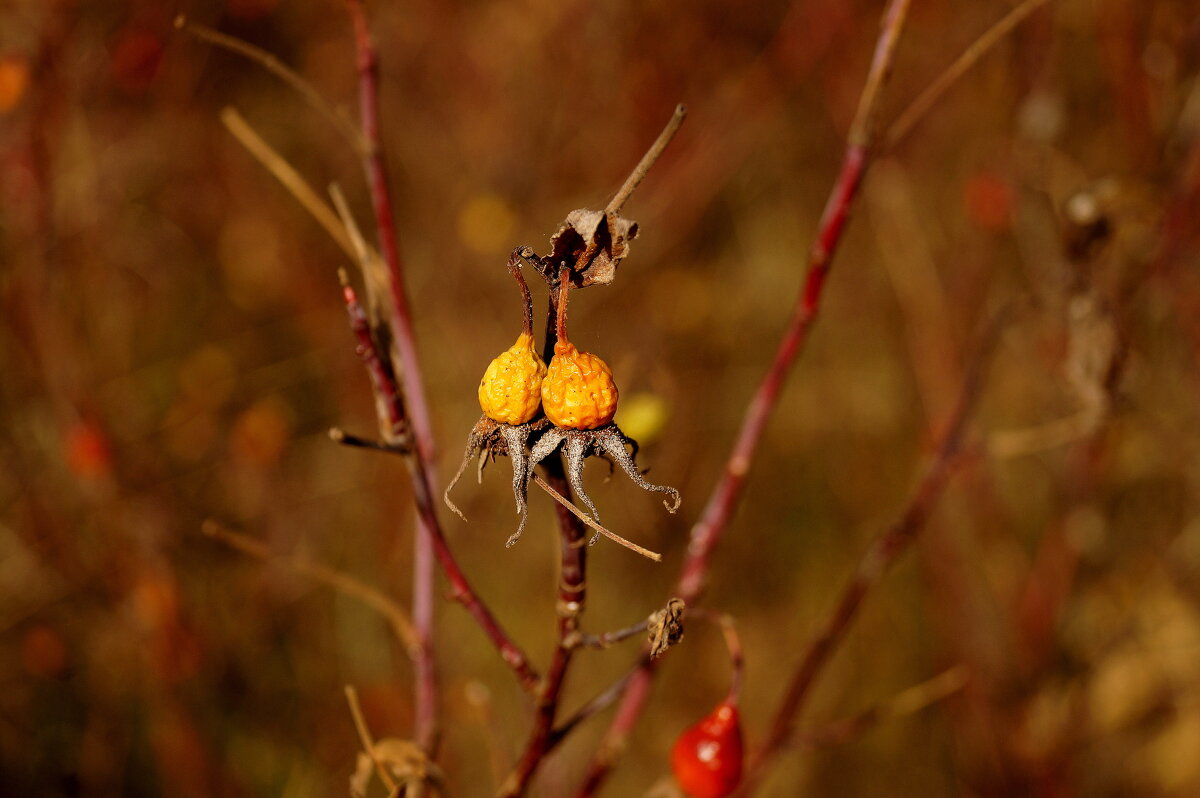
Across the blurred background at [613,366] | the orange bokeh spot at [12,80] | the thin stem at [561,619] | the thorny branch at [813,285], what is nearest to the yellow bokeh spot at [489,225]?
the blurred background at [613,366]

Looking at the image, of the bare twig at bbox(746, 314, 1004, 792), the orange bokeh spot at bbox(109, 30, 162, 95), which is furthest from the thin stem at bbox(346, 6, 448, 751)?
the orange bokeh spot at bbox(109, 30, 162, 95)

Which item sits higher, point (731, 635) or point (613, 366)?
point (613, 366)

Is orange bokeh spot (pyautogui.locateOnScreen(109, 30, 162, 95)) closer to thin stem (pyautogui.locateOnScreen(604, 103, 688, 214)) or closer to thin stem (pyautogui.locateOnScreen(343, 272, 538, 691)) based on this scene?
thin stem (pyautogui.locateOnScreen(343, 272, 538, 691))

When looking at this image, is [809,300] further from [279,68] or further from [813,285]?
[279,68]

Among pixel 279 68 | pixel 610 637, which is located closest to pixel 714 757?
pixel 610 637


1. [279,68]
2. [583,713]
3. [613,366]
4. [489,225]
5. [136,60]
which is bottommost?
[583,713]

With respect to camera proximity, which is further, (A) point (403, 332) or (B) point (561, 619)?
(A) point (403, 332)

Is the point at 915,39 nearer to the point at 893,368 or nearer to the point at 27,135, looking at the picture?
the point at 893,368

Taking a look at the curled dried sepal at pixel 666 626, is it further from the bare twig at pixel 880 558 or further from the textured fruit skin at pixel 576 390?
the bare twig at pixel 880 558
